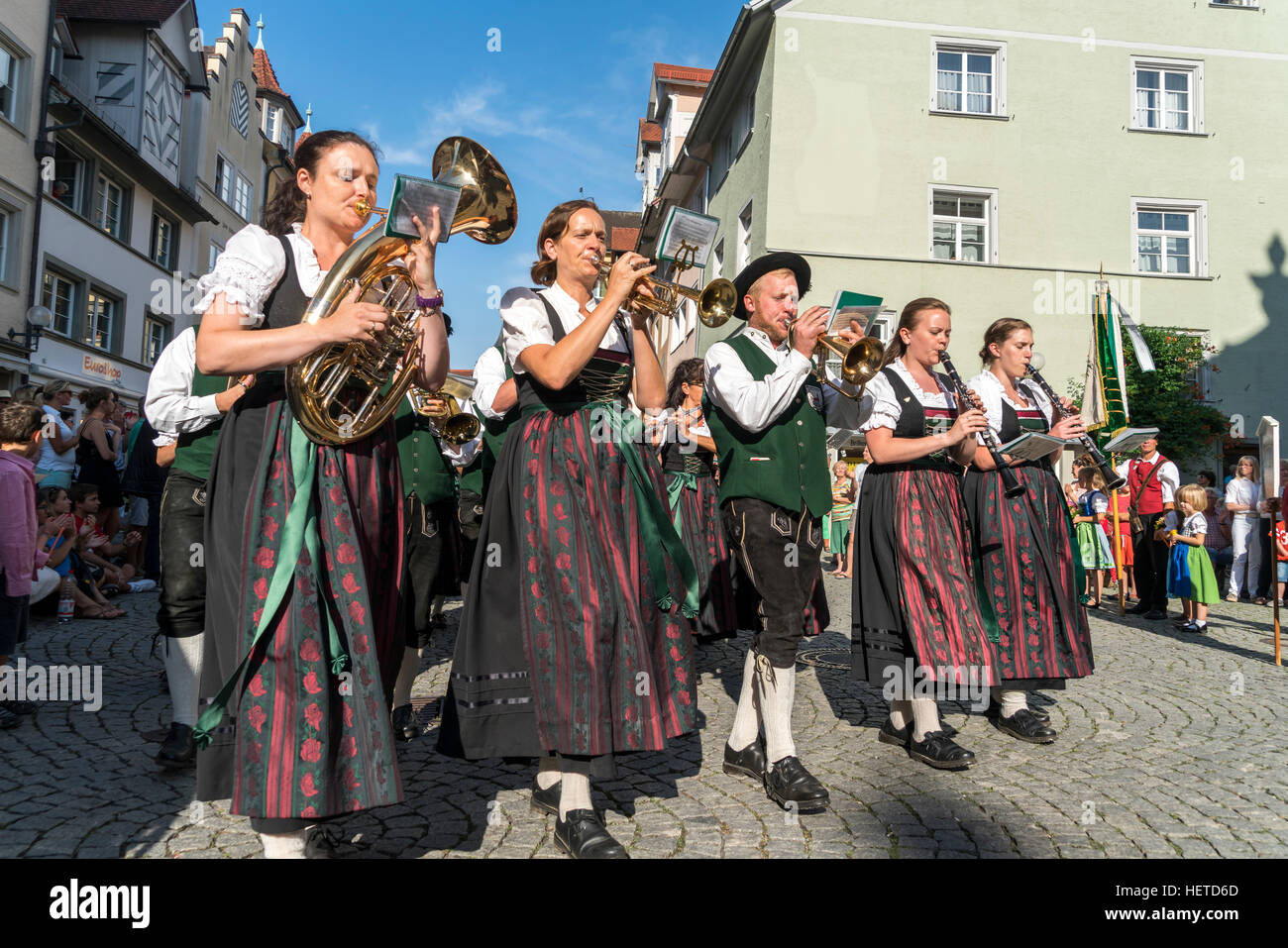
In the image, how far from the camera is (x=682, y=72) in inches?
1210

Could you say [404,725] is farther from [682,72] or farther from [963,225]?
[682,72]

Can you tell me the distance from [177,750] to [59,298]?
66.1 ft

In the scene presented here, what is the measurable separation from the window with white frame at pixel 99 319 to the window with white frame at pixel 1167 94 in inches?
904

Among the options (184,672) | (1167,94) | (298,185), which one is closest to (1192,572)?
(184,672)

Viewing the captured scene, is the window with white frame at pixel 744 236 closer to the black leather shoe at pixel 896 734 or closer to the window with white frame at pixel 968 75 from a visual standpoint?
the window with white frame at pixel 968 75

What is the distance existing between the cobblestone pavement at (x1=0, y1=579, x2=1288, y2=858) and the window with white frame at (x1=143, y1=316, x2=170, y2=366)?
21061mm

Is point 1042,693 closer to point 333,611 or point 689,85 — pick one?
point 333,611

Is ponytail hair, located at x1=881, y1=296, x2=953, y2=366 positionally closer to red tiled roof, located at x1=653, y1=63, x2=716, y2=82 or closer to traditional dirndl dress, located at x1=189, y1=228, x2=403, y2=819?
traditional dirndl dress, located at x1=189, y1=228, x2=403, y2=819

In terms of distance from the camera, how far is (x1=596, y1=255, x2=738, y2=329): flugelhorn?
2980mm

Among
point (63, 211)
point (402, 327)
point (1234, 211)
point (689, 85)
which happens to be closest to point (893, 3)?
point (1234, 211)

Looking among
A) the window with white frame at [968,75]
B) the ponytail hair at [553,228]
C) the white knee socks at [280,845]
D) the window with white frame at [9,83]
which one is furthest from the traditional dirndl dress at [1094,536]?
the window with white frame at [9,83]

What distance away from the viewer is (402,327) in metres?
2.37

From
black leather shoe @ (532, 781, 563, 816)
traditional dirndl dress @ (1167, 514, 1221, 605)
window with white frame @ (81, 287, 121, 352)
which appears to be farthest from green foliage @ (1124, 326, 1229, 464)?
window with white frame @ (81, 287, 121, 352)
